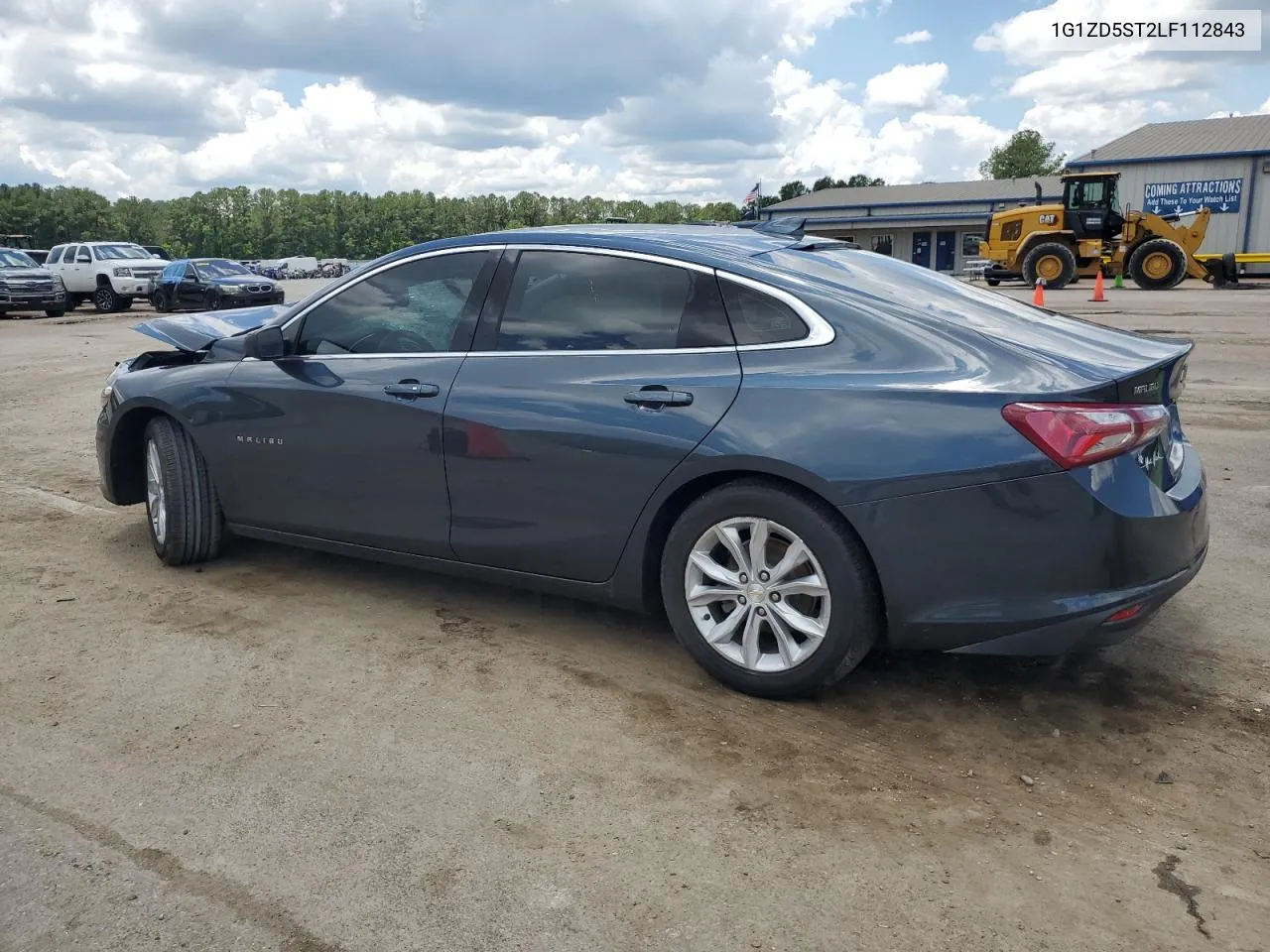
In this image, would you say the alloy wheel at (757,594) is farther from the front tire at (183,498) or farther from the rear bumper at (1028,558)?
the front tire at (183,498)

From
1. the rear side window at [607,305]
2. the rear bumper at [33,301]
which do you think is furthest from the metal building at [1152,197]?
the rear side window at [607,305]

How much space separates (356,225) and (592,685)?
141105 mm

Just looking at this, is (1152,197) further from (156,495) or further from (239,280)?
(156,495)

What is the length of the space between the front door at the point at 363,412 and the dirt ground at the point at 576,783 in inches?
16.6

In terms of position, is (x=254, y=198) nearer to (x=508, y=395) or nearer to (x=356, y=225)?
(x=356, y=225)

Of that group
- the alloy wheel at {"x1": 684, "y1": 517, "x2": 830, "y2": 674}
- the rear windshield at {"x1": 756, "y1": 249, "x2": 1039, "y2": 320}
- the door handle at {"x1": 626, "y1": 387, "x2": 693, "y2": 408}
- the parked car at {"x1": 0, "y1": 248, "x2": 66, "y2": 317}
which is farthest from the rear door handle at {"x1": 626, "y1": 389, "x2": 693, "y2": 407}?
the parked car at {"x1": 0, "y1": 248, "x2": 66, "y2": 317}

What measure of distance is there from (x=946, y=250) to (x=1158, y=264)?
30889 mm

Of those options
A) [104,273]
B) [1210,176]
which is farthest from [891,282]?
[1210,176]

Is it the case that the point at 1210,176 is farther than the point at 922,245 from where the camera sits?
No

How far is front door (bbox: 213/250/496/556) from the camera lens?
427 centimetres

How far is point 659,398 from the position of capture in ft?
12.1

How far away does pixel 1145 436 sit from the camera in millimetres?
3262

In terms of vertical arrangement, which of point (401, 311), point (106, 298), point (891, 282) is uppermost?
point (891, 282)

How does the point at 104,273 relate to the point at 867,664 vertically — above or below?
above
